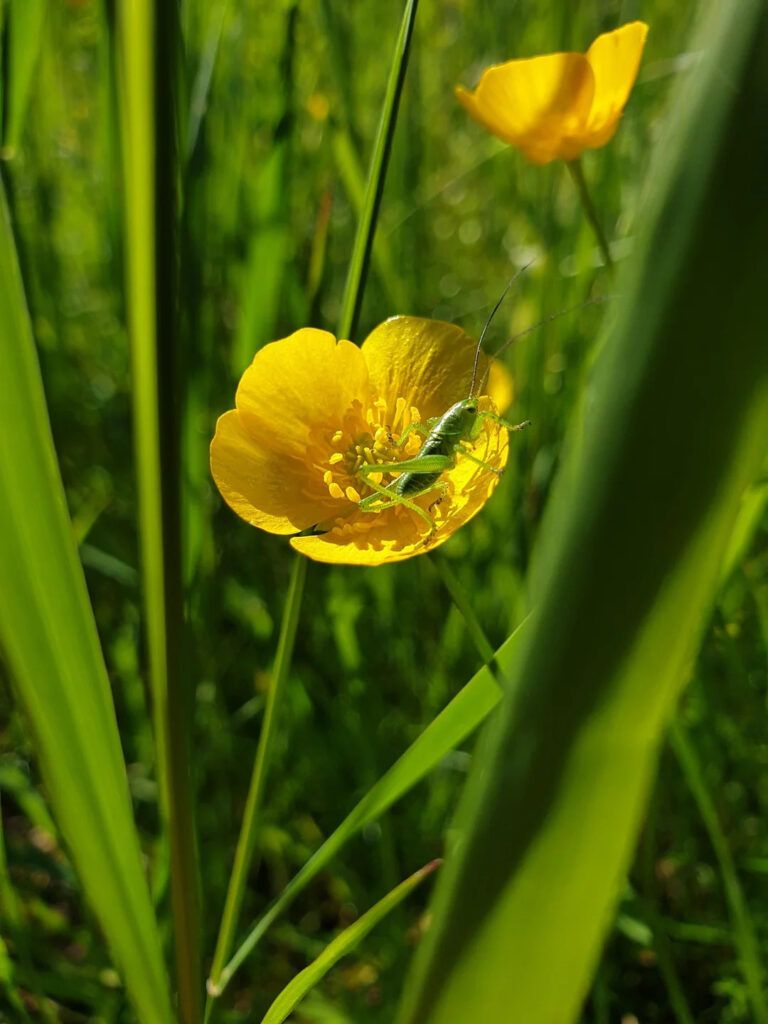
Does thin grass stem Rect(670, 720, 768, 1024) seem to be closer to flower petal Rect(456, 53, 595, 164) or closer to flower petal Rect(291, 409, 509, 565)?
flower petal Rect(291, 409, 509, 565)

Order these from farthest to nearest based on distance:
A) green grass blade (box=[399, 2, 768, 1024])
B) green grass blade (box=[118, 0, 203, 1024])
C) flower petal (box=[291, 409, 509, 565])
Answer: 1. flower petal (box=[291, 409, 509, 565])
2. green grass blade (box=[118, 0, 203, 1024])
3. green grass blade (box=[399, 2, 768, 1024])

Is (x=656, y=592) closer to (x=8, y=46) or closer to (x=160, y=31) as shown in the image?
(x=160, y=31)

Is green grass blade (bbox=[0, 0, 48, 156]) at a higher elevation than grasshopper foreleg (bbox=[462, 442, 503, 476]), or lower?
higher

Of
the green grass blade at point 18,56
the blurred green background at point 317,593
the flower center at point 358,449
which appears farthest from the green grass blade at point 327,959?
the green grass blade at point 18,56

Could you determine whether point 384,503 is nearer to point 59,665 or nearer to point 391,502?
point 391,502

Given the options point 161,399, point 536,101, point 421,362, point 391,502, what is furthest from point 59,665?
point 536,101

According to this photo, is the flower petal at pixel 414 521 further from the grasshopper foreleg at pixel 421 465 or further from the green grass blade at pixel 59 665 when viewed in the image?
the green grass blade at pixel 59 665

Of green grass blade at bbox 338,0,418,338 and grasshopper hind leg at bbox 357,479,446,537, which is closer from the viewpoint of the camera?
green grass blade at bbox 338,0,418,338

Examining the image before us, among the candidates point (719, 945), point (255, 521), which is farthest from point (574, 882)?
A: point (719, 945)

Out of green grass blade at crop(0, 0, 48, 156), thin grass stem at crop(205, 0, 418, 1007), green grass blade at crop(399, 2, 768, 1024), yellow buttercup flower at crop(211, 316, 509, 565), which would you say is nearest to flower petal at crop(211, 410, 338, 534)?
yellow buttercup flower at crop(211, 316, 509, 565)
